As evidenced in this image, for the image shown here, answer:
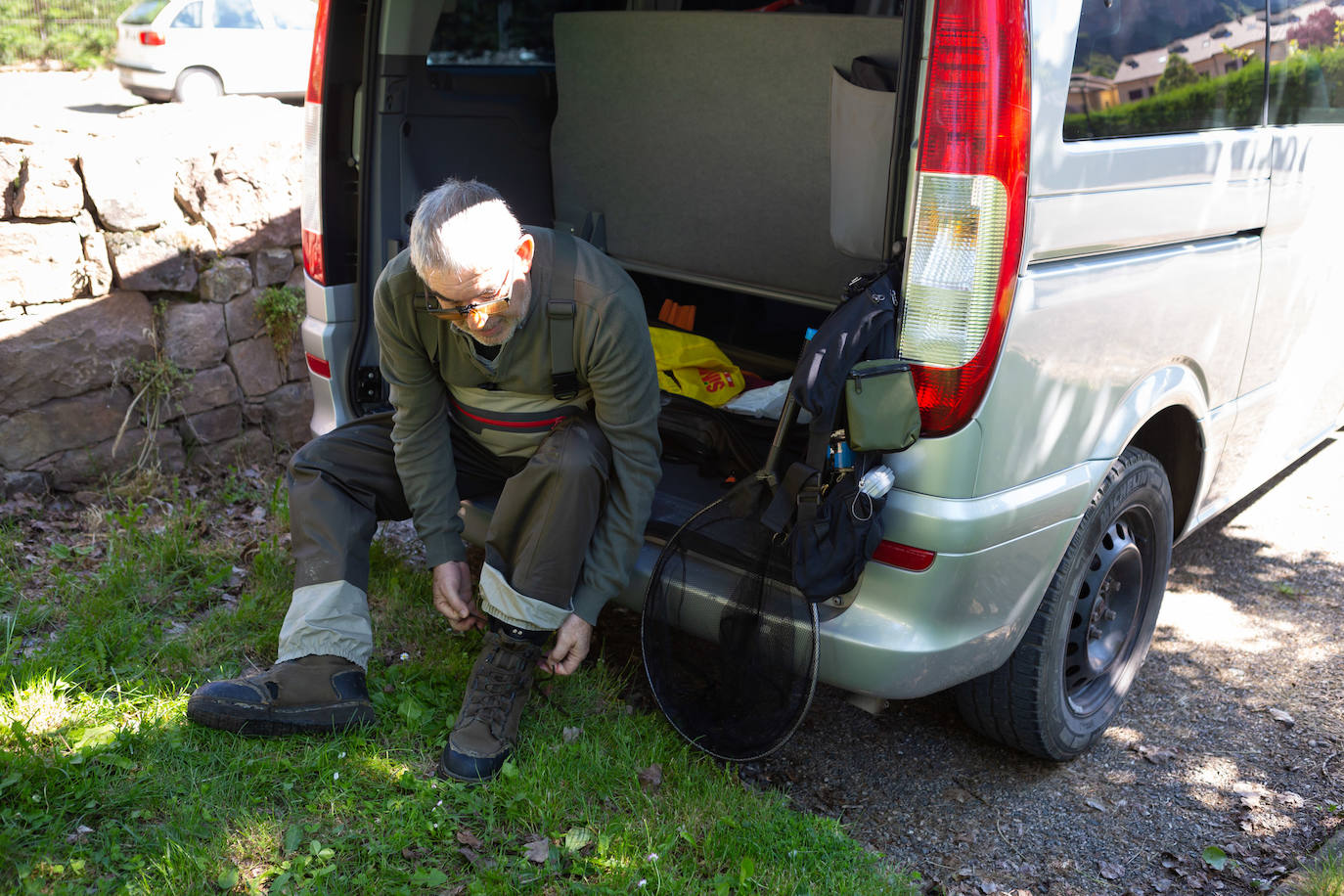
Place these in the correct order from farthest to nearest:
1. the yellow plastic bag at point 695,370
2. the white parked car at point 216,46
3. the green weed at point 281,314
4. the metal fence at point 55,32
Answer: the metal fence at point 55,32 < the white parked car at point 216,46 < the green weed at point 281,314 < the yellow plastic bag at point 695,370

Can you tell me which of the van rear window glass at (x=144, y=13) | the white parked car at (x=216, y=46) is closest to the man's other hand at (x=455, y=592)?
the white parked car at (x=216, y=46)

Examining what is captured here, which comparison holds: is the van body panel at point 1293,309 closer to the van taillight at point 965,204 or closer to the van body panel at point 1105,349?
the van body panel at point 1105,349

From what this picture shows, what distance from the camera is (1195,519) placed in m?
3.22

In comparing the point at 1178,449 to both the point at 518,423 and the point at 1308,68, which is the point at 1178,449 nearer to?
the point at 1308,68

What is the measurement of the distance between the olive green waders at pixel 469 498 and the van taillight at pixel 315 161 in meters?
0.64

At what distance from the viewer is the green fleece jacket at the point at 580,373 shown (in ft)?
8.41

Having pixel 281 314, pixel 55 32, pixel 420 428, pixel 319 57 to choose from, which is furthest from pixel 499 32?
pixel 55 32

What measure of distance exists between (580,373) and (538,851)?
1.08 m

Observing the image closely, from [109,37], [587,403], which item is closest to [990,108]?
[587,403]

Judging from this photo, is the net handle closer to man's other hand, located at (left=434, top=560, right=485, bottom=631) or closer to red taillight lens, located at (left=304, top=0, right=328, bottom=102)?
man's other hand, located at (left=434, top=560, right=485, bottom=631)

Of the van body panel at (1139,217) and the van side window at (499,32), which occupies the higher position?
the van side window at (499,32)

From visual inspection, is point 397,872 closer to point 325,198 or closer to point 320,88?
point 325,198

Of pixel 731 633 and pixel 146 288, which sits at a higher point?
pixel 146 288

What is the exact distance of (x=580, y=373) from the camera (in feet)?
8.61
